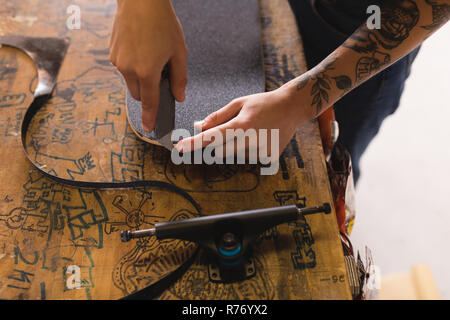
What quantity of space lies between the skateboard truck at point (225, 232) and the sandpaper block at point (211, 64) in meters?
0.22

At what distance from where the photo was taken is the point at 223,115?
784 millimetres

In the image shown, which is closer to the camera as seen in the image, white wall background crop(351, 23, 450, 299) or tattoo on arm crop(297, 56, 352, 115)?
tattoo on arm crop(297, 56, 352, 115)

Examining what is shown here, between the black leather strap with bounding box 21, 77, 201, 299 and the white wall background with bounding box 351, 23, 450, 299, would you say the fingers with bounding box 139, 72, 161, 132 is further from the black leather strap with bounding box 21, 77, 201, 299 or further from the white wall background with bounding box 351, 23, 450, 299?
the white wall background with bounding box 351, 23, 450, 299

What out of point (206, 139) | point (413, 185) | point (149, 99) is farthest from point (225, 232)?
point (413, 185)

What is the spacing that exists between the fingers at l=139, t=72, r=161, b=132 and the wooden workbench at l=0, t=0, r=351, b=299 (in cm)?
8

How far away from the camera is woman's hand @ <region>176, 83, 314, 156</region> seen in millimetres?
750

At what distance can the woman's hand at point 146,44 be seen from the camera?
0.74 meters

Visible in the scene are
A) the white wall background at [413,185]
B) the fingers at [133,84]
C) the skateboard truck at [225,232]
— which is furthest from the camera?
the white wall background at [413,185]

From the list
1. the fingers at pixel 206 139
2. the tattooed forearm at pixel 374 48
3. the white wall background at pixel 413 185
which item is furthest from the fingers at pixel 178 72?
the white wall background at pixel 413 185

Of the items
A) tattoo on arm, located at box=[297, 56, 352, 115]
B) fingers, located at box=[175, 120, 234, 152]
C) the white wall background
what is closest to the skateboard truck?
fingers, located at box=[175, 120, 234, 152]

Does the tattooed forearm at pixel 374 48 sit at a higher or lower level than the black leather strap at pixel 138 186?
higher

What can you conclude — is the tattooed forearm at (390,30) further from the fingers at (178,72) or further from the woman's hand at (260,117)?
the fingers at (178,72)

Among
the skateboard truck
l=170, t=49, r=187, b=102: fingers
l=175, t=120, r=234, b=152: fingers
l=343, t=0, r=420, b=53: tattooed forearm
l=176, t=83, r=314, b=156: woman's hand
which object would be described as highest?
l=343, t=0, r=420, b=53: tattooed forearm
